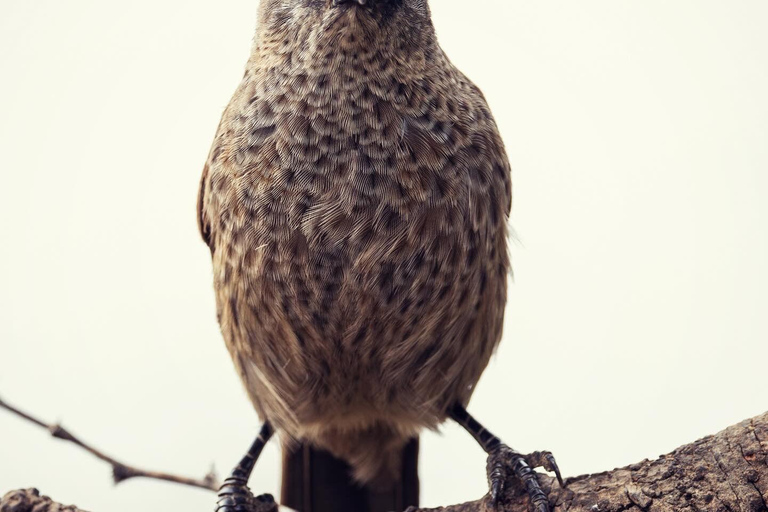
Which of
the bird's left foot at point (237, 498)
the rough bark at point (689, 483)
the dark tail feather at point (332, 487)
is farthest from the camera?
the dark tail feather at point (332, 487)

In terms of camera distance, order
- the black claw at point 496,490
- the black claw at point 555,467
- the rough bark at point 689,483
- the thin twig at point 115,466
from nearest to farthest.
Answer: the rough bark at point 689,483 → the thin twig at point 115,466 → the black claw at point 555,467 → the black claw at point 496,490

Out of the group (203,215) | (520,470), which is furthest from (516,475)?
(203,215)

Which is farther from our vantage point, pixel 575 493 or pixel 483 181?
pixel 483 181

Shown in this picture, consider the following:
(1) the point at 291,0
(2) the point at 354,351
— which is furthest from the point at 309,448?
(1) the point at 291,0

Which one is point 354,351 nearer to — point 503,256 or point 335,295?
point 335,295

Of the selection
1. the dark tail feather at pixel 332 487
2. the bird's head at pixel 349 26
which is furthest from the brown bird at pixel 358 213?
the dark tail feather at pixel 332 487

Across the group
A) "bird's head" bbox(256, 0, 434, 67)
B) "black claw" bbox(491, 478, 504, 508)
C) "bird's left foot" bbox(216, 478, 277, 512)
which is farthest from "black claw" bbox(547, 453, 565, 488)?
"bird's head" bbox(256, 0, 434, 67)

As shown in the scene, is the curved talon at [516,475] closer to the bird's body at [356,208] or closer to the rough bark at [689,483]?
the rough bark at [689,483]
